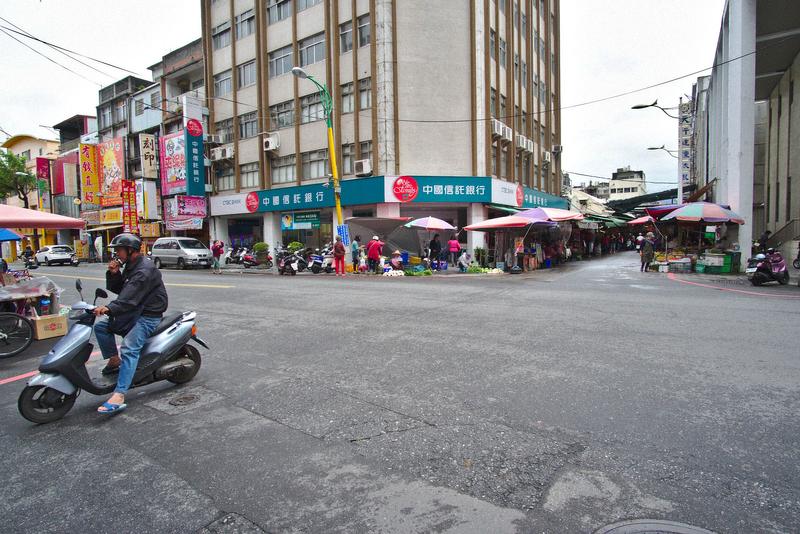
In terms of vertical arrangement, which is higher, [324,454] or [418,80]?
[418,80]

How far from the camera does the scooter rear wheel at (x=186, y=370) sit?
486 cm

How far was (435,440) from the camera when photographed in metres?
3.34

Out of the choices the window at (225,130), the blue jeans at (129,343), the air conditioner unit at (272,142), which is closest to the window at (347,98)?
the air conditioner unit at (272,142)

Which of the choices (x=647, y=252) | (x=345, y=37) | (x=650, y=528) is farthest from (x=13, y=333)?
(x=345, y=37)

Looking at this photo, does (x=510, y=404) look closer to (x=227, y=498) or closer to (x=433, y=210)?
(x=227, y=498)

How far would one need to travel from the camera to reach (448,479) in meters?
2.82

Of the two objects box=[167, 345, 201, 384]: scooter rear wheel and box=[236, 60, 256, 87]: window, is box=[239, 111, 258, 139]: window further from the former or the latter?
box=[167, 345, 201, 384]: scooter rear wheel

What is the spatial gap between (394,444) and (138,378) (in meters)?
2.84

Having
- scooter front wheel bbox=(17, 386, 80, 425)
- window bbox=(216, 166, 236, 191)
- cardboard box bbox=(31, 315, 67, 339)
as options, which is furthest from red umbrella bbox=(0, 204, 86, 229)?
window bbox=(216, 166, 236, 191)

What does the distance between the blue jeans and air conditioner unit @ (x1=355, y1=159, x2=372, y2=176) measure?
19624 mm

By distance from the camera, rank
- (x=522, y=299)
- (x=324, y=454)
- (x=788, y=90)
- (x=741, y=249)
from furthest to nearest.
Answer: (x=788, y=90) → (x=741, y=249) → (x=522, y=299) → (x=324, y=454)

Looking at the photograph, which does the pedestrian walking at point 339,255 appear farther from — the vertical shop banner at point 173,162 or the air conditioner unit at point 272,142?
the vertical shop banner at point 173,162

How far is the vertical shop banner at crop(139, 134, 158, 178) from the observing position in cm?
3289

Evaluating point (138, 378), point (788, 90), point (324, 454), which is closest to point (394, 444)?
point (324, 454)
